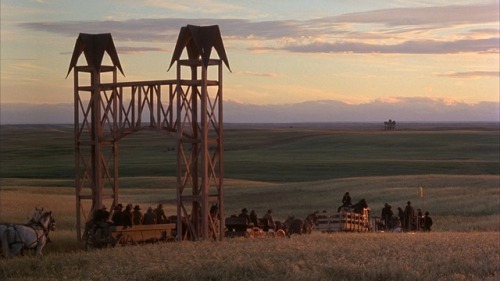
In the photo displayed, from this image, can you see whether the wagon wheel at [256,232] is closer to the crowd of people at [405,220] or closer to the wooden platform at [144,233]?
the wooden platform at [144,233]

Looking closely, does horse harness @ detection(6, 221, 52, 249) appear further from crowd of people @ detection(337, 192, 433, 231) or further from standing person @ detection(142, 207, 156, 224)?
crowd of people @ detection(337, 192, 433, 231)

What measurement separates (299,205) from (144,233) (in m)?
25.7

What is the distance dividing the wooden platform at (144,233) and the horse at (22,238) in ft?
9.35

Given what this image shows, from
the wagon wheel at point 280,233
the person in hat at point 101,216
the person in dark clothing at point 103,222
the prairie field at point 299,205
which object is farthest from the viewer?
the wagon wheel at point 280,233

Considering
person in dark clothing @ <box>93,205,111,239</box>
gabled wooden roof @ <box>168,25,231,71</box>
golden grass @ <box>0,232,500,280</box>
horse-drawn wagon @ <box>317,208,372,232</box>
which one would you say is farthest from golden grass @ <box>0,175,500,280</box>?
horse-drawn wagon @ <box>317,208,372,232</box>

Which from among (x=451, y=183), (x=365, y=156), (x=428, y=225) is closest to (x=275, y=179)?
(x=451, y=183)

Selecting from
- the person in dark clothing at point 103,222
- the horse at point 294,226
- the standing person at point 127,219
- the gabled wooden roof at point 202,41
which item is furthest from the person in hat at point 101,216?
the horse at point 294,226

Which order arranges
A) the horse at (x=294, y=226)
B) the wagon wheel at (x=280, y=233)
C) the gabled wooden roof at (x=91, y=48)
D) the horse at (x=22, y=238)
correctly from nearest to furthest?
the horse at (x=22, y=238) → the wagon wheel at (x=280, y=233) → the gabled wooden roof at (x=91, y=48) → the horse at (x=294, y=226)

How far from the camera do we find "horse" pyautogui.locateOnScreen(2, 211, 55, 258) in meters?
23.9

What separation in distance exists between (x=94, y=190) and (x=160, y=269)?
1185 centimetres

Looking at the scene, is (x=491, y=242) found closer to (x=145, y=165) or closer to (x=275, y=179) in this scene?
(x=275, y=179)

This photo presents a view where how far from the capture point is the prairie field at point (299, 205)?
67.9ft

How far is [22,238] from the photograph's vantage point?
79.3 feet

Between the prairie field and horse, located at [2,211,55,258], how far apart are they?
1.59ft
